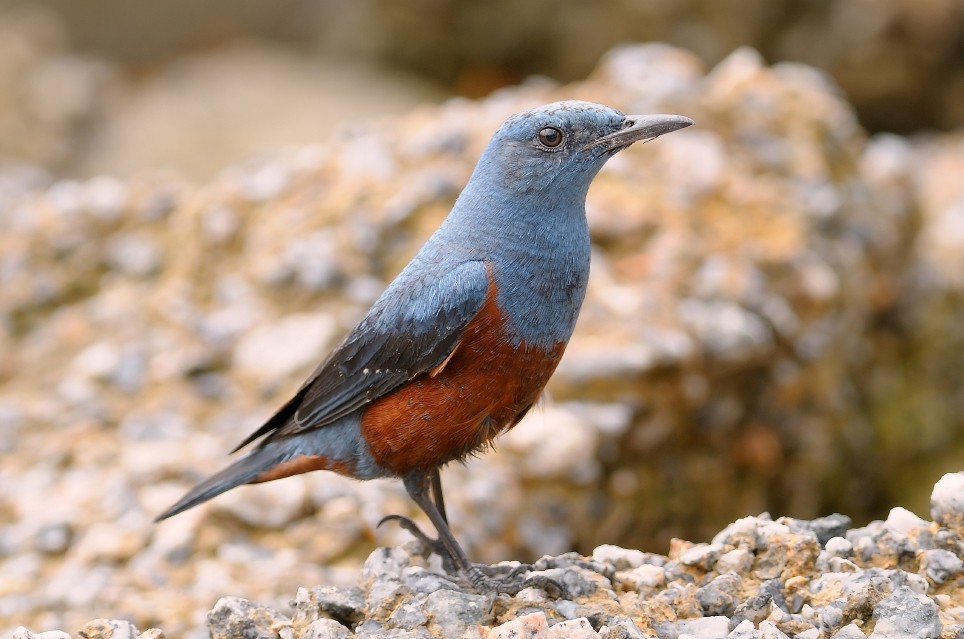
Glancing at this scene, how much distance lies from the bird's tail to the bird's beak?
1.55 meters

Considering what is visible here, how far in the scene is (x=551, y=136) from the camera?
153 inches

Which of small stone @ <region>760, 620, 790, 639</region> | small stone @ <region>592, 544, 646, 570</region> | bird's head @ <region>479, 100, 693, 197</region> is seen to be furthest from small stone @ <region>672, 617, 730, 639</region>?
bird's head @ <region>479, 100, 693, 197</region>

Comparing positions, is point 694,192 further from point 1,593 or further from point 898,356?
point 1,593

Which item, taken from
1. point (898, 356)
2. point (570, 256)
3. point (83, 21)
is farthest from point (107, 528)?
point (83, 21)

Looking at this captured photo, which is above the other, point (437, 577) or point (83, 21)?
point (83, 21)

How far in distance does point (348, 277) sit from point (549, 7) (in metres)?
6.01

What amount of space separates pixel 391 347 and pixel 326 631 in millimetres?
1068

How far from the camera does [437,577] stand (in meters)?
3.63

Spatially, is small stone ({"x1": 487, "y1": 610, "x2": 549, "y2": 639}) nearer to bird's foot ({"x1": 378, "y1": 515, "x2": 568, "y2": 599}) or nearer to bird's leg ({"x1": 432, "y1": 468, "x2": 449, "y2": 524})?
bird's foot ({"x1": 378, "y1": 515, "x2": 568, "y2": 599})

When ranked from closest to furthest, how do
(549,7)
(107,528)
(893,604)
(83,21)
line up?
(893,604) → (107,528) → (549,7) → (83,21)

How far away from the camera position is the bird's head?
3865 millimetres

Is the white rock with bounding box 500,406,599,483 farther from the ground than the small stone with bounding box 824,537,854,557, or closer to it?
farther from the ground

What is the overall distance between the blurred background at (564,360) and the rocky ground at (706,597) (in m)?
0.94

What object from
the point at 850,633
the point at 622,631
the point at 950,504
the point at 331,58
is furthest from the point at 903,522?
the point at 331,58
